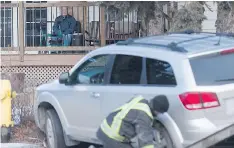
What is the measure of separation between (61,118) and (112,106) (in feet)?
4.29

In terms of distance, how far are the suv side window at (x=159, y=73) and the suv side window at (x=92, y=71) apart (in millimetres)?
930

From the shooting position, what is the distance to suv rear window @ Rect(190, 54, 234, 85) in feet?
22.4

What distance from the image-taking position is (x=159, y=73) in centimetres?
718

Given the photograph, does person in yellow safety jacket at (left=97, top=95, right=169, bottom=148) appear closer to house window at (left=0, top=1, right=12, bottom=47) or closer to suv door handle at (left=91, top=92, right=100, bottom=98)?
suv door handle at (left=91, top=92, right=100, bottom=98)

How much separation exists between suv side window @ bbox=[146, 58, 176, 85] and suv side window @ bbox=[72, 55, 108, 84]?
0.93 metres

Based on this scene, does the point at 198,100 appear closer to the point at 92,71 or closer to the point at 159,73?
the point at 159,73

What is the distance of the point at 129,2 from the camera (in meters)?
11.8

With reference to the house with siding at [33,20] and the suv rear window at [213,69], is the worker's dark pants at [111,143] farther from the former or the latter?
the house with siding at [33,20]

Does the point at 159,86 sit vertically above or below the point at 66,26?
below

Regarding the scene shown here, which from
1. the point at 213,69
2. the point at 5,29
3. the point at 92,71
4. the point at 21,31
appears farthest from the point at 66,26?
the point at 213,69

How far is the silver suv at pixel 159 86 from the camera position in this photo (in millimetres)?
6711

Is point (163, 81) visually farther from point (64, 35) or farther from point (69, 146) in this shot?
point (64, 35)

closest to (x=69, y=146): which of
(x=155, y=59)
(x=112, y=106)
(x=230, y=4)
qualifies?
(x=112, y=106)

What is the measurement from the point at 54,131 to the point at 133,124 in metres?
2.82
